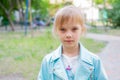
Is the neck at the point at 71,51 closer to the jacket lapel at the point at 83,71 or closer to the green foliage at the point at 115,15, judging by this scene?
the jacket lapel at the point at 83,71

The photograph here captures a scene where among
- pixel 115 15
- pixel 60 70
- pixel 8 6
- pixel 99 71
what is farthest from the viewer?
pixel 115 15

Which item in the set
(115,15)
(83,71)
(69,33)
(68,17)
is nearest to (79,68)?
(83,71)

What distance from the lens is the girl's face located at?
2619mm

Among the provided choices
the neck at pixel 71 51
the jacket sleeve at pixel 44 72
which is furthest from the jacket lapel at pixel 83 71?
the jacket sleeve at pixel 44 72

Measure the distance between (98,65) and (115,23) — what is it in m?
30.7

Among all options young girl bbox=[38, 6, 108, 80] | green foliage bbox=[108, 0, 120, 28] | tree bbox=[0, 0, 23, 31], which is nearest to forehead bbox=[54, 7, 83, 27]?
young girl bbox=[38, 6, 108, 80]

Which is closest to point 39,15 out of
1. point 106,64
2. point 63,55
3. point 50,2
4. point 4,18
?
point 50,2

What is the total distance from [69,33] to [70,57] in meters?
0.19

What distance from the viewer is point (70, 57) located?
266 cm

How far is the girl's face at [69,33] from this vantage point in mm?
2619

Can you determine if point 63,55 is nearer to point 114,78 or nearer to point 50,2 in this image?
point 114,78

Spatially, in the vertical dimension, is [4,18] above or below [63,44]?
below

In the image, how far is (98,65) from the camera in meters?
2.69

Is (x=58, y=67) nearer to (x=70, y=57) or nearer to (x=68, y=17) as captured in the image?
(x=70, y=57)
